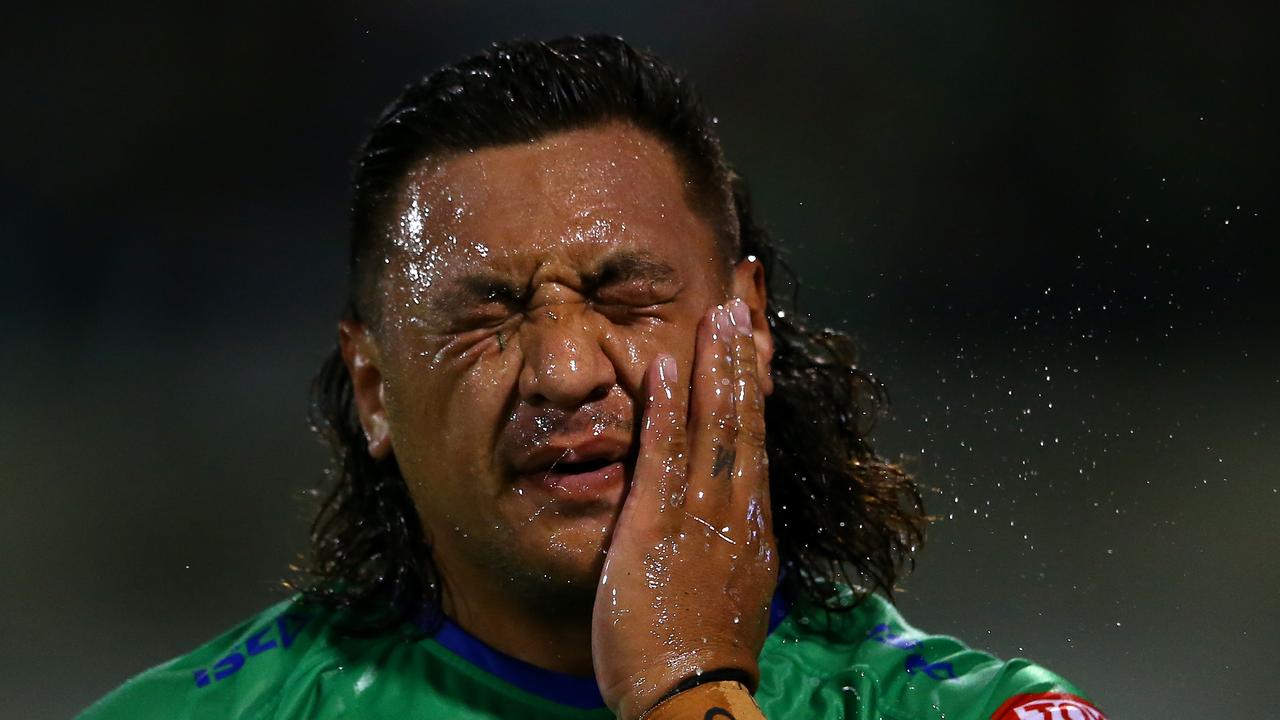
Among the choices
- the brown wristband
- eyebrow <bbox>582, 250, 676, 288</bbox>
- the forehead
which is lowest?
the brown wristband

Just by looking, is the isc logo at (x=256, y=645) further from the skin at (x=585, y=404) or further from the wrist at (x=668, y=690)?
the wrist at (x=668, y=690)

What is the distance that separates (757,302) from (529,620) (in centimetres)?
80

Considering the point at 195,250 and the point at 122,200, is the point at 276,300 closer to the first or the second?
the point at 195,250

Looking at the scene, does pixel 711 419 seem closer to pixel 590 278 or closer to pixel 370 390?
pixel 590 278

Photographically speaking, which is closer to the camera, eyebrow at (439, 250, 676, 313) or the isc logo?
eyebrow at (439, 250, 676, 313)

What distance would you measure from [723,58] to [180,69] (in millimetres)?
2686

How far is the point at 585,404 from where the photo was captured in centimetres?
225

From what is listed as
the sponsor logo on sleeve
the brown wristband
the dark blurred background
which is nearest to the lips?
the brown wristband

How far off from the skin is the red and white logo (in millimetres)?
497

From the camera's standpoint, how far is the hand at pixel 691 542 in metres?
2.08

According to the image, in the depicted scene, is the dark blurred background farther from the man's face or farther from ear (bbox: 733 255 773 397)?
the man's face

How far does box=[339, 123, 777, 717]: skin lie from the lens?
85.2 inches

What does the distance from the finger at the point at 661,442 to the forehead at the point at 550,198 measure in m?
0.27

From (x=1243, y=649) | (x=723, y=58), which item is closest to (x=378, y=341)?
(x=1243, y=649)
